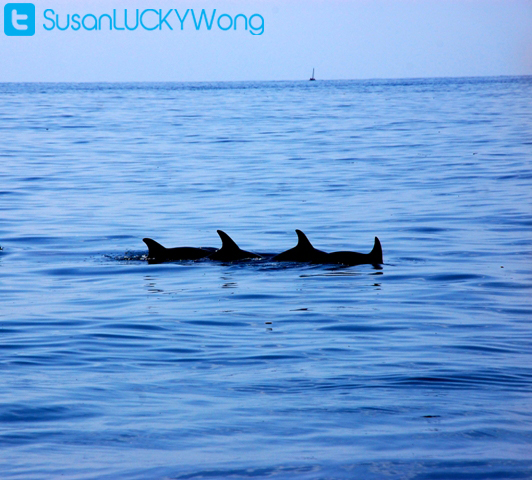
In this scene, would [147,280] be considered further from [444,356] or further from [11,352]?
[444,356]

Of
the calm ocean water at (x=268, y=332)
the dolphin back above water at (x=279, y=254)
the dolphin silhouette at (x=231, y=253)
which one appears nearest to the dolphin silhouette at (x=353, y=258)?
the dolphin back above water at (x=279, y=254)

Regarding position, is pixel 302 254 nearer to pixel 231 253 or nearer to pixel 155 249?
pixel 231 253

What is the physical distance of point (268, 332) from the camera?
9383mm

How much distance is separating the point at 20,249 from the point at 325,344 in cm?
833

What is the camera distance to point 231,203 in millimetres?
21062

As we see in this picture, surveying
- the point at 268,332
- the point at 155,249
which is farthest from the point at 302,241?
the point at 268,332

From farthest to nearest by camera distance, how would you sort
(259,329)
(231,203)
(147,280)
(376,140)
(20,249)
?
(376,140), (231,203), (20,249), (147,280), (259,329)

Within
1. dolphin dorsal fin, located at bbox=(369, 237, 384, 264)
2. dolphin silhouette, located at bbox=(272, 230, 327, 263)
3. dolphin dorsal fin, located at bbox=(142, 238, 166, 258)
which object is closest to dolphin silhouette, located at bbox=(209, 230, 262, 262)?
dolphin silhouette, located at bbox=(272, 230, 327, 263)

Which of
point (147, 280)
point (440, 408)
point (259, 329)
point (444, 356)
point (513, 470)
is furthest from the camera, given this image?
point (147, 280)

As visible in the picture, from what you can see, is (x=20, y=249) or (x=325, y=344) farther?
(x=20, y=249)

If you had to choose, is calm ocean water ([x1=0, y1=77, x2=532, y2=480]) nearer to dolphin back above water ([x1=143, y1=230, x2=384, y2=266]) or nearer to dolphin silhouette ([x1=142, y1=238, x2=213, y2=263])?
dolphin back above water ([x1=143, y1=230, x2=384, y2=266])

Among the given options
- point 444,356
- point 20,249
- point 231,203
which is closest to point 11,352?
point 444,356

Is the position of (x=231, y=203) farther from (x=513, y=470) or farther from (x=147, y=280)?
(x=513, y=470)

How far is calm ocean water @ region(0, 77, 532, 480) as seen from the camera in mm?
5973
